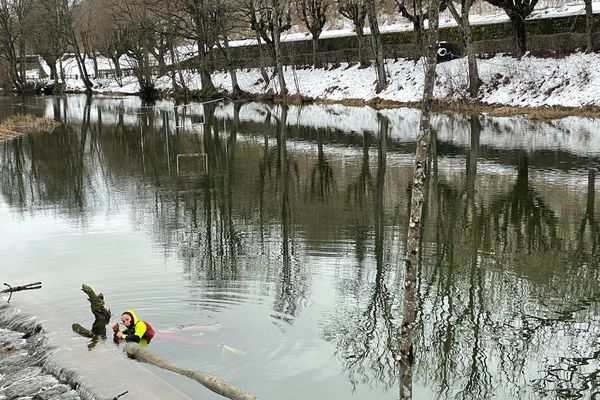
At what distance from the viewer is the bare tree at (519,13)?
38.3 m

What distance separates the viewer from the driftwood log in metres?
7.38

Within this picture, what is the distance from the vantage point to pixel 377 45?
4325 centimetres

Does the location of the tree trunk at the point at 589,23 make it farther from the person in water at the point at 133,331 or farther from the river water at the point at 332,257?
the person in water at the point at 133,331

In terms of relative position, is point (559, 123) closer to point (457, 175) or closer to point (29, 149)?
point (457, 175)

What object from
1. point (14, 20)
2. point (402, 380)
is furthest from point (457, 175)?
point (14, 20)

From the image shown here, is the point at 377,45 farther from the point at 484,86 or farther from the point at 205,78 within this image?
the point at 205,78

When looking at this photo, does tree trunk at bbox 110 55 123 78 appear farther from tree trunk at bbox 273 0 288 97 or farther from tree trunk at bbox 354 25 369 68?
tree trunk at bbox 354 25 369 68

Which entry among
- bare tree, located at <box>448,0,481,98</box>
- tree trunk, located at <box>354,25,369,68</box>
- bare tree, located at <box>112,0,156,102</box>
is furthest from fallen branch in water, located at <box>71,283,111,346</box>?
bare tree, located at <box>112,0,156,102</box>

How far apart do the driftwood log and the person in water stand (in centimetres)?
38

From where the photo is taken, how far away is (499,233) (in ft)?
45.8

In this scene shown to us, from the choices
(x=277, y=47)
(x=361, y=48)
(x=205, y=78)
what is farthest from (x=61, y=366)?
(x=205, y=78)

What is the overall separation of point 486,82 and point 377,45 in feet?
26.8

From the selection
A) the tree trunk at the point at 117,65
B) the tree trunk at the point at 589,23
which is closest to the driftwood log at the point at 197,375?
the tree trunk at the point at 589,23

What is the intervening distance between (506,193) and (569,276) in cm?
631
